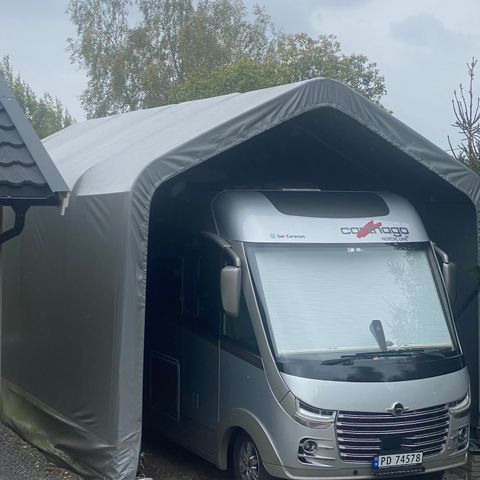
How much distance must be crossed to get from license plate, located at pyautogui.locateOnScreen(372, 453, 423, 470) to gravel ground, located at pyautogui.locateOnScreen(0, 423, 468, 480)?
156 cm

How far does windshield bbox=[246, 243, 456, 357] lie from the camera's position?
25.8 feet

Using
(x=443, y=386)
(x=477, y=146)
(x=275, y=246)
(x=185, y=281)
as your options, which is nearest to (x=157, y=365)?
(x=185, y=281)

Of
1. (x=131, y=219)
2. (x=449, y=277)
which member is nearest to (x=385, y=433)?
(x=449, y=277)

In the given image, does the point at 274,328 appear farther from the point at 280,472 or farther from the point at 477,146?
the point at 477,146

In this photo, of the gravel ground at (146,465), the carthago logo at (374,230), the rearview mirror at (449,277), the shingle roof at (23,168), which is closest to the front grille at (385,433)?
the rearview mirror at (449,277)

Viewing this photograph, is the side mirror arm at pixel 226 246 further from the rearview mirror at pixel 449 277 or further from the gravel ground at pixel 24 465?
the gravel ground at pixel 24 465

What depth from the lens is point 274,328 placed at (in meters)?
7.77

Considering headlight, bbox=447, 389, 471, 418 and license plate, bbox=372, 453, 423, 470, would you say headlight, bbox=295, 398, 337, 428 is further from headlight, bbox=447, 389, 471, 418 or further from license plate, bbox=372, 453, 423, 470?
headlight, bbox=447, 389, 471, 418

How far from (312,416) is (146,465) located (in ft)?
8.37

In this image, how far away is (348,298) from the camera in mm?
8180

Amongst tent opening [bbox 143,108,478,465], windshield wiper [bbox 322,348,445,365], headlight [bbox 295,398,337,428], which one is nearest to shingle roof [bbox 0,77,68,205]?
tent opening [bbox 143,108,478,465]

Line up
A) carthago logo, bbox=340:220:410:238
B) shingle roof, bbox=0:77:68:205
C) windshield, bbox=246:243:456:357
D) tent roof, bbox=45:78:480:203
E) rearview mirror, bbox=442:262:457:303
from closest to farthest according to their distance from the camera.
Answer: shingle roof, bbox=0:77:68:205 < windshield, bbox=246:243:456:357 < tent roof, bbox=45:78:480:203 < carthago logo, bbox=340:220:410:238 < rearview mirror, bbox=442:262:457:303

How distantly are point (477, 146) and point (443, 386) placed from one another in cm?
484

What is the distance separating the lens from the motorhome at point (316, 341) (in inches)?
297
